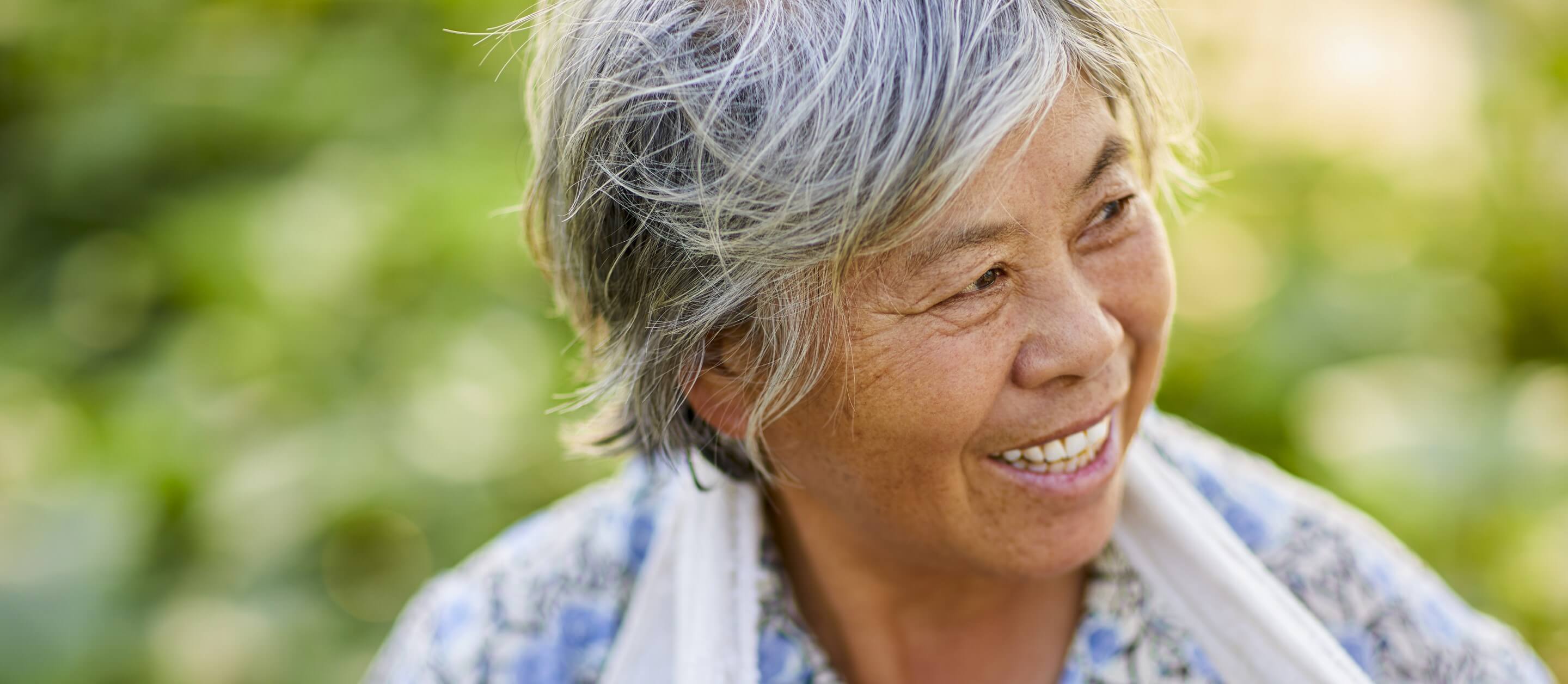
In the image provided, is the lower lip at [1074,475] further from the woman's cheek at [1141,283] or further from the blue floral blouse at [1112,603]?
the blue floral blouse at [1112,603]

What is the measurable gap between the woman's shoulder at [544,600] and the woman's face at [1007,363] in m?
0.45

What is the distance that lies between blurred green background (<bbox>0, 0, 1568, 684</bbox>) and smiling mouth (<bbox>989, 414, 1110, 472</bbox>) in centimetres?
159

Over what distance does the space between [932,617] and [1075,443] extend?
15.1 inches

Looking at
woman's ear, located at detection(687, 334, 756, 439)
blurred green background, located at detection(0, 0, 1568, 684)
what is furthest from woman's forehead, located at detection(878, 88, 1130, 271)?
blurred green background, located at detection(0, 0, 1568, 684)

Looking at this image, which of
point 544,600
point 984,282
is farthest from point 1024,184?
point 544,600

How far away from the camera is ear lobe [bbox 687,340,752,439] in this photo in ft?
4.10

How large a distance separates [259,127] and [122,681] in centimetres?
173

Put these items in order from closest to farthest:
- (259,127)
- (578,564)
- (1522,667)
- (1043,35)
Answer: (1043,35), (1522,667), (578,564), (259,127)

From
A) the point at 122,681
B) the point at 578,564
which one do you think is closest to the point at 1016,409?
the point at 578,564

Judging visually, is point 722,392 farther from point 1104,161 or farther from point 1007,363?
point 1104,161

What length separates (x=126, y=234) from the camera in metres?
3.49

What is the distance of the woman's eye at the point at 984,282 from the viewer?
3.55 ft

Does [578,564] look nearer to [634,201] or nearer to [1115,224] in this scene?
[634,201]

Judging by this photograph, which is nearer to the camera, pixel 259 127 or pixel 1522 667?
pixel 1522 667
